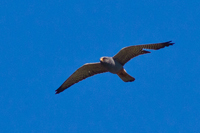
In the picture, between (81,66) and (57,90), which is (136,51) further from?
(57,90)

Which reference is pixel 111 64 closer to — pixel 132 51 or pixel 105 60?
pixel 105 60

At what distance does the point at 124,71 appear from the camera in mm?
17359

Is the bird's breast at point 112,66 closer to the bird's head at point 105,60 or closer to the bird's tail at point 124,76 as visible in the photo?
the bird's head at point 105,60

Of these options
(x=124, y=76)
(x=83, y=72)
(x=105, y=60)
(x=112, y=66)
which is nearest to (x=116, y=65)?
(x=112, y=66)

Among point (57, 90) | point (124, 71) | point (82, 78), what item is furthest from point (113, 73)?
point (57, 90)

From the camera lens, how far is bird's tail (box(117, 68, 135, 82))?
57.0 feet

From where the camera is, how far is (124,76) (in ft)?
57.7

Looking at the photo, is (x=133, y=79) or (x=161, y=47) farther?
(x=133, y=79)

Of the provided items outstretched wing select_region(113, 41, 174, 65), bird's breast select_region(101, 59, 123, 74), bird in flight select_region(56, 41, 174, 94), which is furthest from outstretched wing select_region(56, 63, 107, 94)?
outstretched wing select_region(113, 41, 174, 65)

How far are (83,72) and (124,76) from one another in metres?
1.87

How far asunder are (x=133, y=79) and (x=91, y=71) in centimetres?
190

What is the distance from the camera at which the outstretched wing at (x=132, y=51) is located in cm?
1658

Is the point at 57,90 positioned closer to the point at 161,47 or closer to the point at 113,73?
the point at 113,73

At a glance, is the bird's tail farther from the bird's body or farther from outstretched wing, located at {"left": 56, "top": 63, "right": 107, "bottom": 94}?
outstretched wing, located at {"left": 56, "top": 63, "right": 107, "bottom": 94}
